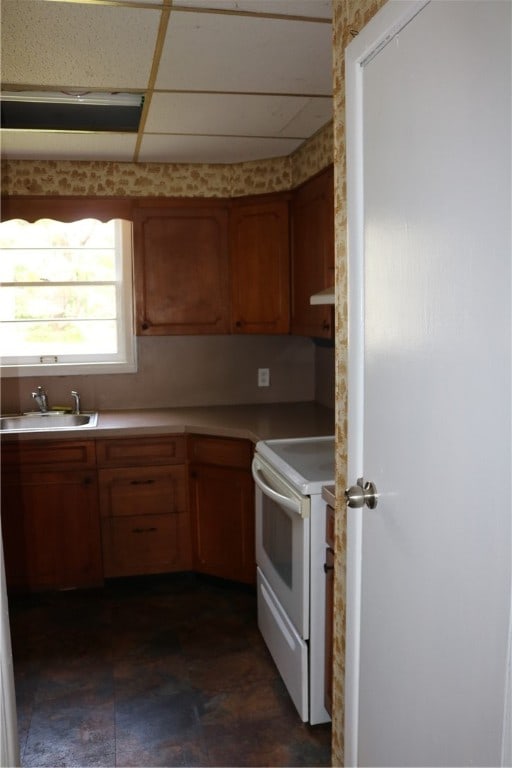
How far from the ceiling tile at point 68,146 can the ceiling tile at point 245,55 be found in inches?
29.7

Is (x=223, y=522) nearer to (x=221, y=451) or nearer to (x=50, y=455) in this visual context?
(x=221, y=451)

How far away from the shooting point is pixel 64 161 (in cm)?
342

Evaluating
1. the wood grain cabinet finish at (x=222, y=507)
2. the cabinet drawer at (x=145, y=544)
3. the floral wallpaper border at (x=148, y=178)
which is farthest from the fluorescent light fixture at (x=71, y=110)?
the cabinet drawer at (x=145, y=544)

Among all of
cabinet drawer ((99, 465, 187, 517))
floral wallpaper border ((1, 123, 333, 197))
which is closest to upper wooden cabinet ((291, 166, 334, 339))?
floral wallpaper border ((1, 123, 333, 197))

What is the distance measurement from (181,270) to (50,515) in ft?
4.79

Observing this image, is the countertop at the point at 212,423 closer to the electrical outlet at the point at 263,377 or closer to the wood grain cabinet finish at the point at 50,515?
the wood grain cabinet finish at the point at 50,515

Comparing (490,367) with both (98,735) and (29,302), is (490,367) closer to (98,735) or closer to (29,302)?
(98,735)

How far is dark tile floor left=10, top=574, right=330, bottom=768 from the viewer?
209 cm

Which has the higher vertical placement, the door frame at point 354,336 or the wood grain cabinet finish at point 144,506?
the door frame at point 354,336

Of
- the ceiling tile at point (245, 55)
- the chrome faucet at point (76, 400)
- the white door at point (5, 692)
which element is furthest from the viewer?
the chrome faucet at point (76, 400)

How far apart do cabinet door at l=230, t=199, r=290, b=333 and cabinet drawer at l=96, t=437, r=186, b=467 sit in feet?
2.45

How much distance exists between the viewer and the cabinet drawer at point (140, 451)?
10.5 ft

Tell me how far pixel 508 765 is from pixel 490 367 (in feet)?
2.00

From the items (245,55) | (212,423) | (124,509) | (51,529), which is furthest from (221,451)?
(245,55)
